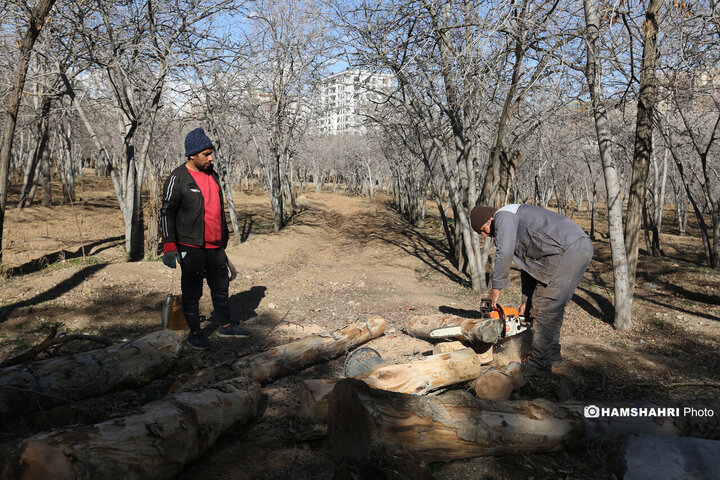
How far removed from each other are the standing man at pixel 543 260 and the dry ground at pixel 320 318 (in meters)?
0.41

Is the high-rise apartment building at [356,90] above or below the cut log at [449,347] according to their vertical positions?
above

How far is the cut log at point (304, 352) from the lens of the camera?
12.3 feet

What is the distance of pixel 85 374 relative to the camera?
3270mm

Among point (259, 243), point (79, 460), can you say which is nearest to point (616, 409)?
point (79, 460)

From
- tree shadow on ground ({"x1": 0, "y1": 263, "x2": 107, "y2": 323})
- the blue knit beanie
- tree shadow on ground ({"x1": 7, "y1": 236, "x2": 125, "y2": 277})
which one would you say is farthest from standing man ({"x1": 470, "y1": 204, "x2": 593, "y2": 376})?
tree shadow on ground ({"x1": 7, "y1": 236, "x2": 125, "y2": 277})

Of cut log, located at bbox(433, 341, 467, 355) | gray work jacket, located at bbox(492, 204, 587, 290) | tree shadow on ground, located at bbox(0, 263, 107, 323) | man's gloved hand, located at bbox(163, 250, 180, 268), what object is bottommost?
tree shadow on ground, located at bbox(0, 263, 107, 323)

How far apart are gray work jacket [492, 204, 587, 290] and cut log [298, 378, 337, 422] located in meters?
1.84

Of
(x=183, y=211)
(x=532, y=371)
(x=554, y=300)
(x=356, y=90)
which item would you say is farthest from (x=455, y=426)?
(x=356, y=90)

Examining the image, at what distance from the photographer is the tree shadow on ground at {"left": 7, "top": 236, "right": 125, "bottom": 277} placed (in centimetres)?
847

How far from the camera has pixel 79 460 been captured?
78.2 inches

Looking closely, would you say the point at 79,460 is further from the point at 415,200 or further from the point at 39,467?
the point at 415,200

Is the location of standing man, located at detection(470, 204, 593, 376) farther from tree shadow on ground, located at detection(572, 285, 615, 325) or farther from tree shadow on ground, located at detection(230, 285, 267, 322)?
tree shadow on ground, located at detection(230, 285, 267, 322)

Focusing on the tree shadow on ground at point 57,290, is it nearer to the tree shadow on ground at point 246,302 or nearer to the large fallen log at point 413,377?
the tree shadow on ground at point 246,302

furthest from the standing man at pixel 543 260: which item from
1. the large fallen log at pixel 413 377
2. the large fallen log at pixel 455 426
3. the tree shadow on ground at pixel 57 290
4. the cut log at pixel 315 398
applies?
the tree shadow on ground at pixel 57 290
